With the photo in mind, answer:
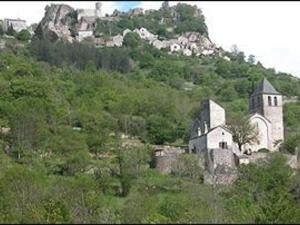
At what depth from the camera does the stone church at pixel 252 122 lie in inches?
2384

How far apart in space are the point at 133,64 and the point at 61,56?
12301 mm

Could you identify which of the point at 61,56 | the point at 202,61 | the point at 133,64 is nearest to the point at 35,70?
the point at 61,56

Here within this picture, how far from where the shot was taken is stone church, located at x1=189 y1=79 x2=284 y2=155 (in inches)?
2384

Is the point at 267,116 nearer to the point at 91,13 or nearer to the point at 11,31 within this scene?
the point at 11,31

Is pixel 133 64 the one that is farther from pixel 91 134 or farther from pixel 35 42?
pixel 91 134

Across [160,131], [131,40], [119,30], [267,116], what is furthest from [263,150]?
[119,30]

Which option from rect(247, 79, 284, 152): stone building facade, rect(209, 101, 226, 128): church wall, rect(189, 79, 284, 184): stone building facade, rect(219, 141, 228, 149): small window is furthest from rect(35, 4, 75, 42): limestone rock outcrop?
rect(219, 141, 228, 149): small window

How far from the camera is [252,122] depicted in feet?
210

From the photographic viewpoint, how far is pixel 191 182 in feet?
179

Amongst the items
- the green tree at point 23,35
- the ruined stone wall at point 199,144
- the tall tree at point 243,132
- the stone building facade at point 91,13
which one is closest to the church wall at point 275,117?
the tall tree at point 243,132

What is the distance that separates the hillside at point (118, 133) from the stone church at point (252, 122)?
80.1 inches

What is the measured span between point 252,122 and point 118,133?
12.9 m

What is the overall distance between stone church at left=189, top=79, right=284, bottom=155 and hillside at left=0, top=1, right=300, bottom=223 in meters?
2.03

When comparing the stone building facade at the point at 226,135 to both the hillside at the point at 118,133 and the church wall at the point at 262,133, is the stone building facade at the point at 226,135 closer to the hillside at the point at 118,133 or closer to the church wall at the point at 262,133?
the church wall at the point at 262,133
